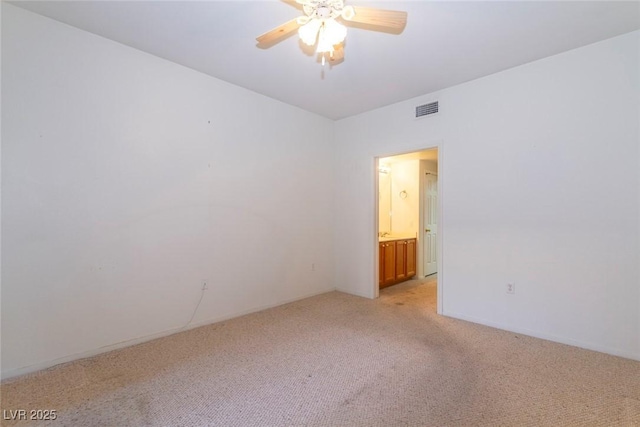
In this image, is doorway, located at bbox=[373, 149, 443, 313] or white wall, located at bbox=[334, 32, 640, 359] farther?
doorway, located at bbox=[373, 149, 443, 313]

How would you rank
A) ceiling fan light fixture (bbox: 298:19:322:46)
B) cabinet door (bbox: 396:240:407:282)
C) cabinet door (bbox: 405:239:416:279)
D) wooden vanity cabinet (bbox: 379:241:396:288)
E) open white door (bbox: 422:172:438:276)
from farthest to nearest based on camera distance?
open white door (bbox: 422:172:438:276)
cabinet door (bbox: 405:239:416:279)
cabinet door (bbox: 396:240:407:282)
wooden vanity cabinet (bbox: 379:241:396:288)
ceiling fan light fixture (bbox: 298:19:322:46)

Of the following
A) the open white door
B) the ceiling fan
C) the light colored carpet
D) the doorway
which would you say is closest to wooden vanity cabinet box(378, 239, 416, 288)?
the doorway

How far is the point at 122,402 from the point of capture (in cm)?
191

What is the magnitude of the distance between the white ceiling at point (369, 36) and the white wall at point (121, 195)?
309 millimetres

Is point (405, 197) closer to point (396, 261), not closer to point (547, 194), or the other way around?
point (396, 261)

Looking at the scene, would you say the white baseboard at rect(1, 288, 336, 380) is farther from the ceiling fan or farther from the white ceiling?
the ceiling fan

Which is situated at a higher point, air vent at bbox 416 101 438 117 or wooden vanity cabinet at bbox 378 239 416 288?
air vent at bbox 416 101 438 117

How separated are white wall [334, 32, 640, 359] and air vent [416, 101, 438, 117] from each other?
8cm

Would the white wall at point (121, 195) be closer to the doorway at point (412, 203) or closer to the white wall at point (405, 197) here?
the doorway at point (412, 203)

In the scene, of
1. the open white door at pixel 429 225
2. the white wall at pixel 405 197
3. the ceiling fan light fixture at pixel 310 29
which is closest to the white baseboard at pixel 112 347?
the ceiling fan light fixture at pixel 310 29

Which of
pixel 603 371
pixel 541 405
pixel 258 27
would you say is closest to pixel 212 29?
pixel 258 27

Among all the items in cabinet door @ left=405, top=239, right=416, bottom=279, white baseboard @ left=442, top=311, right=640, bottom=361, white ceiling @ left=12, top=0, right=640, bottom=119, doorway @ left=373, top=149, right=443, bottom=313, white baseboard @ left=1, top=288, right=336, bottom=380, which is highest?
white ceiling @ left=12, top=0, right=640, bottom=119

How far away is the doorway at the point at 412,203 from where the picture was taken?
550 centimetres

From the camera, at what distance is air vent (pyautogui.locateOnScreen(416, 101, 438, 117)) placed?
Result: 3.59 metres
